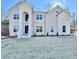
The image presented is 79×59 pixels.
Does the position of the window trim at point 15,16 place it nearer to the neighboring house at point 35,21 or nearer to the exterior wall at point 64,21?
the neighboring house at point 35,21

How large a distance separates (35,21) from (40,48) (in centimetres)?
29

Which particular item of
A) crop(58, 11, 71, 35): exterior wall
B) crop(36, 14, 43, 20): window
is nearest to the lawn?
crop(58, 11, 71, 35): exterior wall

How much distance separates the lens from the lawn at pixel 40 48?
2078 millimetres

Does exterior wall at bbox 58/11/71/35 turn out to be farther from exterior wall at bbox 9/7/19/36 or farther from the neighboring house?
exterior wall at bbox 9/7/19/36

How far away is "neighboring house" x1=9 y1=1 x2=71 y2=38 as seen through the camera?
211 centimetres

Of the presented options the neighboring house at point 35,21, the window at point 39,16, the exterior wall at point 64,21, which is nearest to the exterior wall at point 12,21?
the neighboring house at point 35,21

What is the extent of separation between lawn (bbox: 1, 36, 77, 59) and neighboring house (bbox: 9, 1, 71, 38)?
6 cm

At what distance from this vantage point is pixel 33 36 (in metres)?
2.15

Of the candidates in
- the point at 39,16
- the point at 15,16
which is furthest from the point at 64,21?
the point at 15,16

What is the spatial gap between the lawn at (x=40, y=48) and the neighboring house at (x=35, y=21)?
0.21 feet

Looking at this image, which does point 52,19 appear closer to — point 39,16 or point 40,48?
point 39,16

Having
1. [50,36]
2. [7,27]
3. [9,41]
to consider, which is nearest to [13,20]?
[7,27]

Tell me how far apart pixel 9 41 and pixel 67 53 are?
24.5 inches

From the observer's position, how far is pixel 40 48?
211 cm
